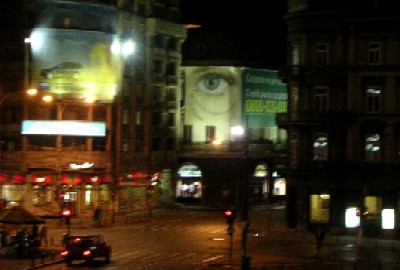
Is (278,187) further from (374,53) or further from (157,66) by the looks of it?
(374,53)

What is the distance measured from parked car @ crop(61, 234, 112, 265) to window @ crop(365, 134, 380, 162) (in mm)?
28422

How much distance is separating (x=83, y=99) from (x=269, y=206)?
2923 cm

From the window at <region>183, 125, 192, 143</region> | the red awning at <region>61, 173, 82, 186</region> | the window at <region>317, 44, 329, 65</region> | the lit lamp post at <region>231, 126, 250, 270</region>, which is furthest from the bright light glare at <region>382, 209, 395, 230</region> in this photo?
the window at <region>183, 125, 192, 143</region>

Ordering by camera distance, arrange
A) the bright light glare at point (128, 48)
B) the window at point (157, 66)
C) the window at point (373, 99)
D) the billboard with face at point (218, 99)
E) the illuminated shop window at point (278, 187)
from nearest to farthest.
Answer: the window at point (373, 99)
the bright light glare at point (128, 48)
the window at point (157, 66)
the billboard with face at point (218, 99)
the illuminated shop window at point (278, 187)

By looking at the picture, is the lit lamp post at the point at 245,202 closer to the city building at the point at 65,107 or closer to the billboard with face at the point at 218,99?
the billboard with face at the point at 218,99

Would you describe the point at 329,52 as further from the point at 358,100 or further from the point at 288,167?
the point at 288,167

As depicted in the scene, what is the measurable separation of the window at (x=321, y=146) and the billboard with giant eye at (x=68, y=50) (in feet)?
67.9

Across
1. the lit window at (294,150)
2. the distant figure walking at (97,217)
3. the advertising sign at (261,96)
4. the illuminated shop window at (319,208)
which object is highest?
the advertising sign at (261,96)

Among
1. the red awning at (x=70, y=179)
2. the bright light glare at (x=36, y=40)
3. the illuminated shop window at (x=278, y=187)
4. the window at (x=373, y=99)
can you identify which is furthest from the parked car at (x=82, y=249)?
the illuminated shop window at (x=278, y=187)

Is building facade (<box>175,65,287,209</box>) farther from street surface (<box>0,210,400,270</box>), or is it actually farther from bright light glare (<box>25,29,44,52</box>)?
bright light glare (<box>25,29,44,52</box>)

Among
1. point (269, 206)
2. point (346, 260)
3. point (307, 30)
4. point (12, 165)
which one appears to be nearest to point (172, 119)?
point (269, 206)

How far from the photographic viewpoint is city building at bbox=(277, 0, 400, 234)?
74125 mm

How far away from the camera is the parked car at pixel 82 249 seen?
172 feet

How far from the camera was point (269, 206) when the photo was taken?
349 ft
